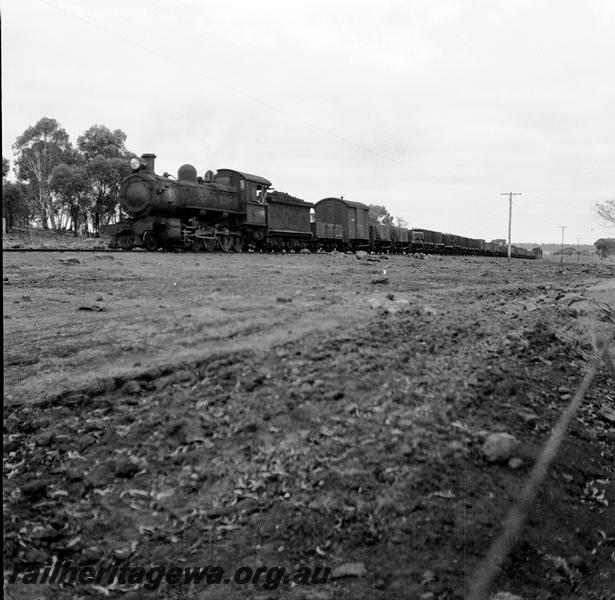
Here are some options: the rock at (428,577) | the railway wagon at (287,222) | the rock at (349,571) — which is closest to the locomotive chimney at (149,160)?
the railway wagon at (287,222)

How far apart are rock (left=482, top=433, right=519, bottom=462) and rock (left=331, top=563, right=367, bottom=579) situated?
60.9 inches

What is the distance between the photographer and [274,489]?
3.55m

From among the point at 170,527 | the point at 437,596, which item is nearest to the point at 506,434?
the point at 437,596

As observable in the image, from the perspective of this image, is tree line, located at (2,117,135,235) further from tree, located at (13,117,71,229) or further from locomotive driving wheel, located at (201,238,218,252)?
locomotive driving wheel, located at (201,238,218,252)

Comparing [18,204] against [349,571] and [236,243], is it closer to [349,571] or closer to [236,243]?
[236,243]

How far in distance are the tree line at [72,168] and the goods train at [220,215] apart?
2310 cm

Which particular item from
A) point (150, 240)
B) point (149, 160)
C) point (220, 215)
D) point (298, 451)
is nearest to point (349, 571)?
point (298, 451)

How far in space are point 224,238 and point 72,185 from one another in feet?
93.4

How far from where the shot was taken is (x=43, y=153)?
48.8 metres

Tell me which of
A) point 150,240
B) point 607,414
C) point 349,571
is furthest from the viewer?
point 150,240

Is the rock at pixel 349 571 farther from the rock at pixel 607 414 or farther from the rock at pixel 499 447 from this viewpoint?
the rock at pixel 607 414

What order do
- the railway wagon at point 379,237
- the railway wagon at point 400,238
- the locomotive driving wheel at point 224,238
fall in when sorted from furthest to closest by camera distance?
the railway wagon at point 400,238 < the railway wagon at point 379,237 < the locomotive driving wheel at point 224,238

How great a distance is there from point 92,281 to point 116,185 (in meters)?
40.0

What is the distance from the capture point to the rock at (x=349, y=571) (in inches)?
114
